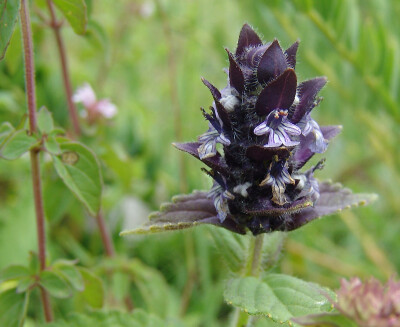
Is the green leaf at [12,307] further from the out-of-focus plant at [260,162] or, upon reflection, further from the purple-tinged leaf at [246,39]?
the purple-tinged leaf at [246,39]

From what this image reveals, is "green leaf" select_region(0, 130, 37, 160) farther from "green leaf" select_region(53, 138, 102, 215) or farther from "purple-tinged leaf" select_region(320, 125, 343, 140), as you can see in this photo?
"purple-tinged leaf" select_region(320, 125, 343, 140)

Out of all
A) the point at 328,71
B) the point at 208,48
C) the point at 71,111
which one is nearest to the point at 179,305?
the point at 71,111

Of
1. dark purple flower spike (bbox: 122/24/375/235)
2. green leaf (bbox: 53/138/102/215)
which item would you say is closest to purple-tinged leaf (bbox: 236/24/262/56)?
dark purple flower spike (bbox: 122/24/375/235)

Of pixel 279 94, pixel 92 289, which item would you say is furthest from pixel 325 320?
pixel 92 289

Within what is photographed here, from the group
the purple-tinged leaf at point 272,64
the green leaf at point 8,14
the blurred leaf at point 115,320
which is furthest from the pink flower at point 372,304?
the green leaf at point 8,14

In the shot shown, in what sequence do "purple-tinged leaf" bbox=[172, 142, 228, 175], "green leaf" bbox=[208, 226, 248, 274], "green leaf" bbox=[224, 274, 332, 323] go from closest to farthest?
"green leaf" bbox=[224, 274, 332, 323] → "purple-tinged leaf" bbox=[172, 142, 228, 175] → "green leaf" bbox=[208, 226, 248, 274]

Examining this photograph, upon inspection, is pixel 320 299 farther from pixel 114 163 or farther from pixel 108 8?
pixel 108 8

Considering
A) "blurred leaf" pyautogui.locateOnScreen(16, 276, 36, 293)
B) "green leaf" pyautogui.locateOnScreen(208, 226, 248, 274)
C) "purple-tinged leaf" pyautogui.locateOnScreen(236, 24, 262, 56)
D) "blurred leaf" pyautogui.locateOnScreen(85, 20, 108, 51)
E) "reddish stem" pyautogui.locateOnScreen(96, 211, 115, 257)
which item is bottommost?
"blurred leaf" pyautogui.locateOnScreen(16, 276, 36, 293)
